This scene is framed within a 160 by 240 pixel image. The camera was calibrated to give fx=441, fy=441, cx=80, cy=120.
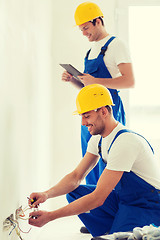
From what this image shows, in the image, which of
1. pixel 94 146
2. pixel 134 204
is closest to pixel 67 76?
pixel 94 146

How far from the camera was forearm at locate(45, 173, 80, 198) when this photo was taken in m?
2.58

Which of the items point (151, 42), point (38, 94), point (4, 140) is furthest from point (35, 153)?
point (151, 42)

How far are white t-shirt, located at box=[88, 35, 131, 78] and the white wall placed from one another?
458 mm

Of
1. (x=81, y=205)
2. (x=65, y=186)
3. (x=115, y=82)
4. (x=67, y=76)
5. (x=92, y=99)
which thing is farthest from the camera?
(x=67, y=76)

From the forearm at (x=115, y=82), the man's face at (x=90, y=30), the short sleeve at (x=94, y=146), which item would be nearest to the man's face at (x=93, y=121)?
the short sleeve at (x=94, y=146)

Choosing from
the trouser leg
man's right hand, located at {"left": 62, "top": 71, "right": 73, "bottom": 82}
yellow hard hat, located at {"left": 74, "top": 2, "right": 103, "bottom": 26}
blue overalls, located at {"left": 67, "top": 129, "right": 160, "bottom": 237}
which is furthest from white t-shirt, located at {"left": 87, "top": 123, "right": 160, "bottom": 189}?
yellow hard hat, located at {"left": 74, "top": 2, "right": 103, "bottom": 26}

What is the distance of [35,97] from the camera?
313 centimetres

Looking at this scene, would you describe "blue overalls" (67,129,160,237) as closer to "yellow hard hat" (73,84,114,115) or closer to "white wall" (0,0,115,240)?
"yellow hard hat" (73,84,114,115)

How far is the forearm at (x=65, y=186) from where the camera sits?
258 cm

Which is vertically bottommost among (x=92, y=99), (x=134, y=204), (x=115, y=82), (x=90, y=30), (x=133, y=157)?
(x=134, y=204)

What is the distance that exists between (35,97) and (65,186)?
0.79 metres

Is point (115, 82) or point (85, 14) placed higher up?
point (85, 14)

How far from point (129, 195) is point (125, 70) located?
0.88 metres

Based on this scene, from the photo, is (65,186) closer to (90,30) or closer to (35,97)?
(35,97)
